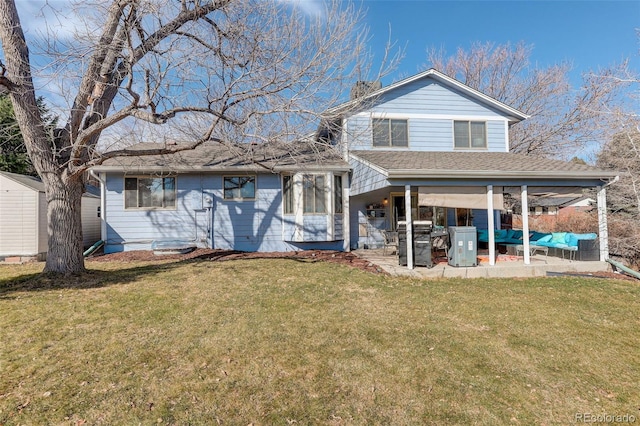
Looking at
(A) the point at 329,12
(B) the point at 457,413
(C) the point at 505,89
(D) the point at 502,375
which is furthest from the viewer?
(C) the point at 505,89

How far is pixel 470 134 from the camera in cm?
1178

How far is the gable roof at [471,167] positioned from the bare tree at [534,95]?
10.4 m

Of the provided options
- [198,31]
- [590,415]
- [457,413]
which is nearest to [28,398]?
[457,413]

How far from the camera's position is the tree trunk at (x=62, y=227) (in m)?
6.77

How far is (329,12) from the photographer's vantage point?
7340mm

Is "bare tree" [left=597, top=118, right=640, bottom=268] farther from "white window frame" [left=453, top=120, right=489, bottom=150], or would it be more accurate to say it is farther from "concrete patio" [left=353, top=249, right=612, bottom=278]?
"white window frame" [left=453, top=120, right=489, bottom=150]

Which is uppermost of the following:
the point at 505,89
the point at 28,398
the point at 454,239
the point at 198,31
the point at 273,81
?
the point at 505,89

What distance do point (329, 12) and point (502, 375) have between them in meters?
7.84

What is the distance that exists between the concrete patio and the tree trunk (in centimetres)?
731

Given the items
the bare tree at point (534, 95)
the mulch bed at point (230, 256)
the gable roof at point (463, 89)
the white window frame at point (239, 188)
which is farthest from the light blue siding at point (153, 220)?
the bare tree at point (534, 95)

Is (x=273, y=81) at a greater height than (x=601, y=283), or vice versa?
(x=273, y=81)

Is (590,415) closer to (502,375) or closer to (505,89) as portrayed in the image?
(502,375)

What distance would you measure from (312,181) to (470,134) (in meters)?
6.36

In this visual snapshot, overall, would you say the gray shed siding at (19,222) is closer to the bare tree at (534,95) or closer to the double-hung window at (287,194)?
the double-hung window at (287,194)
